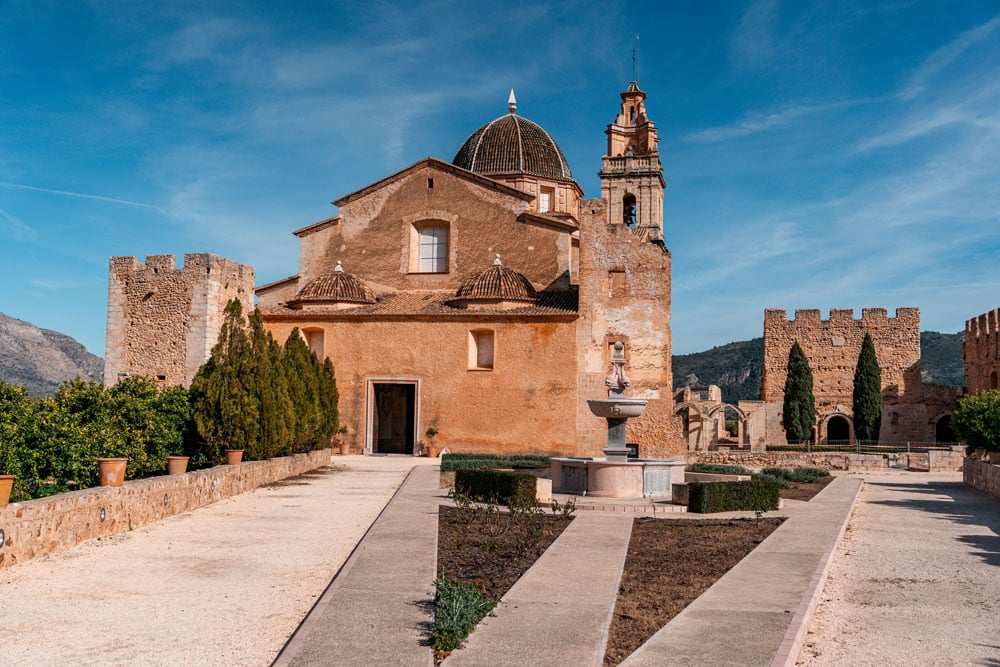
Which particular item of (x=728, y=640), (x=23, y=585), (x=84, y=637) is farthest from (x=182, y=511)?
(x=728, y=640)

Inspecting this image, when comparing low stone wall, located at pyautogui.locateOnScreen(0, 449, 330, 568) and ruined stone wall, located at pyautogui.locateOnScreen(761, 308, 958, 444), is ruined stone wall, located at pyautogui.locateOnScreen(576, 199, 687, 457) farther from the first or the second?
ruined stone wall, located at pyautogui.locateOnScreen(761, 308, 958, 444)

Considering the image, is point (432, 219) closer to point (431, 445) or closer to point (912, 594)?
point (431, 445)

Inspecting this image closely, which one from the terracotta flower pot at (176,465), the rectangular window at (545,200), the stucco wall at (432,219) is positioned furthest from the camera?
the rectangular window at (545,200)

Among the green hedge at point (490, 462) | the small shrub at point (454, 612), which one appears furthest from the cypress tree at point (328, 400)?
the small shrub at point (454, 612)

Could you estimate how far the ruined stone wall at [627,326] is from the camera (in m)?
25.3

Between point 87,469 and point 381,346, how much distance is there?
15.3m

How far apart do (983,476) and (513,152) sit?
21379 millimetres

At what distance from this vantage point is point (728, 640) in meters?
5.70

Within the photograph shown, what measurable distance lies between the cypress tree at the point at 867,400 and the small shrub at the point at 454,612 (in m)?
35.1

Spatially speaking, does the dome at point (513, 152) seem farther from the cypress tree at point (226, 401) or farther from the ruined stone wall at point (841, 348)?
the cypress tree at point (226, 401)

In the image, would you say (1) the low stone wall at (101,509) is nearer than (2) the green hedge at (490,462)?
Yes

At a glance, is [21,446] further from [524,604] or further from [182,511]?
[524,604]

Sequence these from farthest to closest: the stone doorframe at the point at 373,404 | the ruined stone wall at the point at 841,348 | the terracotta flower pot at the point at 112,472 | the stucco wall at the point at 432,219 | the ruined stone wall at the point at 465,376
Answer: the ruined stone wall at the point at 841,348
the stucco wall at the point at 432,219
the stone doorframe at the point at 373,404
the ruined stone wall at the point at 465,376
the terracotta flower pot at the point at 112,472

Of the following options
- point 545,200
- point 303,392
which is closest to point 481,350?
point 303,392
